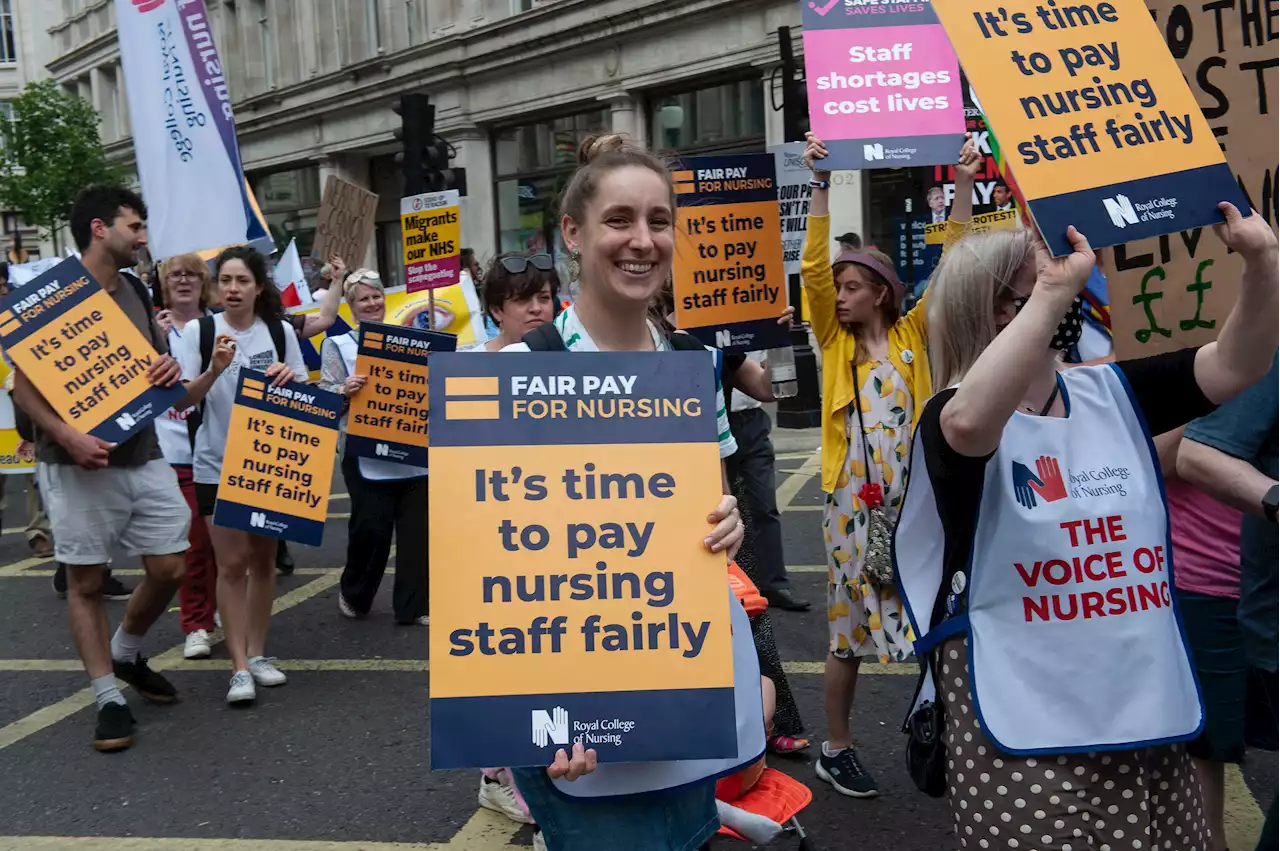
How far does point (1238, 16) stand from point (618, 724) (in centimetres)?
217

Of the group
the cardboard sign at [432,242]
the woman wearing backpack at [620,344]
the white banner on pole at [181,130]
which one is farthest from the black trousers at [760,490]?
the woman wearing backpack at [620,344]

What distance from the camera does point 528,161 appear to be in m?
24.2

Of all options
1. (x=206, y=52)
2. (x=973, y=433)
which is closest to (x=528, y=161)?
(x=206, y=52)

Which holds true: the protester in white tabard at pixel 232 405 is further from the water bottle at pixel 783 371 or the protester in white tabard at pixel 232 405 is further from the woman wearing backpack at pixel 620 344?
the woman wearing backpack at pixel 620 344

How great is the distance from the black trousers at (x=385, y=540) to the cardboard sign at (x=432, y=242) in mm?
2674

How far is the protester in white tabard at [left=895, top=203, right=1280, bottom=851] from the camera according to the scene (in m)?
2.07

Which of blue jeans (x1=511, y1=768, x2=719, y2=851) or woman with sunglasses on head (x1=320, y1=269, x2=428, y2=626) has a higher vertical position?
blue jeans (x1=511, y1=768, x2=719, y2=851)

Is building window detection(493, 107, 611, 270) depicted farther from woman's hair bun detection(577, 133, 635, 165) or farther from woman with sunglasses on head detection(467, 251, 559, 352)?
woman's hair bun detection(577, 133, 635, 165)

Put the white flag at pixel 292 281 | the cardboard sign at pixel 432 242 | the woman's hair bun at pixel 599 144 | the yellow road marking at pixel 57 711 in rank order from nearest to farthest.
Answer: the woman's hair bun at pixel 599 144, the yellow road marking at pixel 57 711, the cardboard sign at pixel 432 242, the white flag at pixel 292 281

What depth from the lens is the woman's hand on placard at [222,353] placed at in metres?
5.21

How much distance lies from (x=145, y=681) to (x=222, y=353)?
152cm

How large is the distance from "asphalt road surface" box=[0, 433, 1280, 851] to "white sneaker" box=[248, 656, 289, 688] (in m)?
0.07

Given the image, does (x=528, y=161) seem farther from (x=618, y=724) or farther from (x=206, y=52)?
(x=618, y=724)

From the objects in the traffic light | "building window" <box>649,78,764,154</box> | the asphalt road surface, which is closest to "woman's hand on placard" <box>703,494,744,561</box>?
the asphalt road surface
